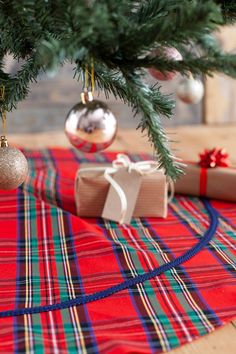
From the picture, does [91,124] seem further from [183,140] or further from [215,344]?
[183,140]

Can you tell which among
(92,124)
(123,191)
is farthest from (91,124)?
(123,191)

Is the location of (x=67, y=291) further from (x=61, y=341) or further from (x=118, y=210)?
(x=118, y=210)

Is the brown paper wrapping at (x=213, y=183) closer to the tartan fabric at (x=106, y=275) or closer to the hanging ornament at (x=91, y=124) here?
the tartan fabric at (x=106, y=275)

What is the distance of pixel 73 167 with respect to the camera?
5.19ft

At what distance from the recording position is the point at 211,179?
130cm

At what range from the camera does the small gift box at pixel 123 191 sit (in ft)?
3.82

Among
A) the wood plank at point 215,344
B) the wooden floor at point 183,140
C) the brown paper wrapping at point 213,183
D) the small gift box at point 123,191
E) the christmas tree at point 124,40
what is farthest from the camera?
the wooden floor at point 183,140

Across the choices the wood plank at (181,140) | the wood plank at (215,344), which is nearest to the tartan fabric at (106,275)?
the wood plank at (215,344)

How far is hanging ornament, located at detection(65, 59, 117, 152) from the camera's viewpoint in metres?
0.81

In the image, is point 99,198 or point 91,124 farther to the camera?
point 99,198

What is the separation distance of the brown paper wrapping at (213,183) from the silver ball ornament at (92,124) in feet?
1.69

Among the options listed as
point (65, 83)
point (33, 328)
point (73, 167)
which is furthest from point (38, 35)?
point (65, 83)

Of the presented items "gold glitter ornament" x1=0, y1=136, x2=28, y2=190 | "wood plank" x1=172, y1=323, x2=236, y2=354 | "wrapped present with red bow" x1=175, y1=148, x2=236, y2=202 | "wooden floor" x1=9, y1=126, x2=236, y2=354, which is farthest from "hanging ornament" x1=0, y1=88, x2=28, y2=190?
"wooden floor" x1=9, y1=126, x2=236, y2=354

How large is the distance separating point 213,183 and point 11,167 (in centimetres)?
63
